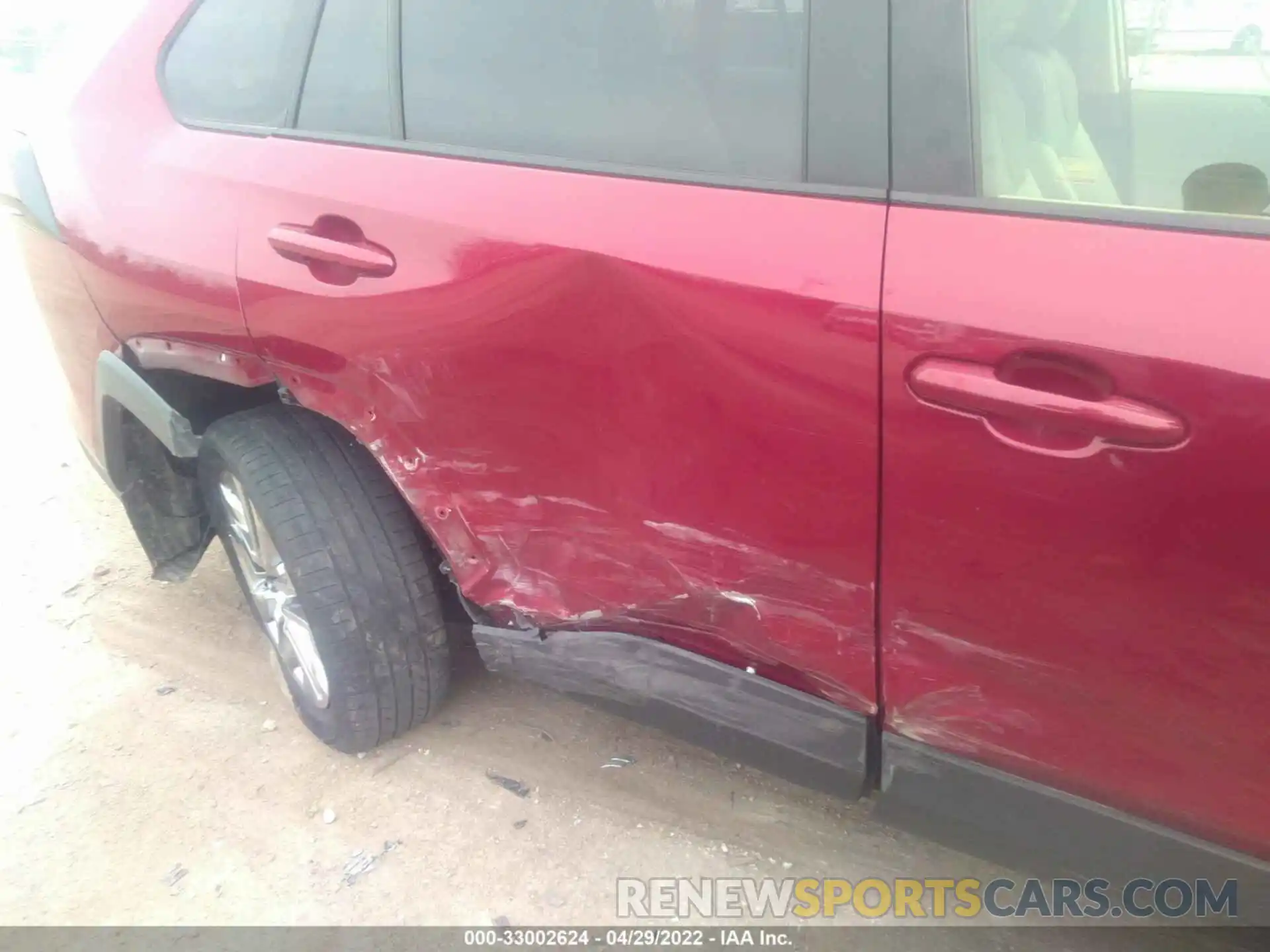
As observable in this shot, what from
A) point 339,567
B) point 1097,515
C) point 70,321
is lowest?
point 339,567

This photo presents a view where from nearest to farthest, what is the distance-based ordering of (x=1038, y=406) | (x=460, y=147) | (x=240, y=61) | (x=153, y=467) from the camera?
1. (x=1038, y=406)
2. (x=460, y=147)
3. (x=240, y=61)
4. (x=153, y=467)

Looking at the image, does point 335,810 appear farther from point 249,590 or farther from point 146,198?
point 146,198

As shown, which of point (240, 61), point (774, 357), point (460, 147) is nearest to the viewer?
point (774, 357)

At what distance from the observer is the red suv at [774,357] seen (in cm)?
115

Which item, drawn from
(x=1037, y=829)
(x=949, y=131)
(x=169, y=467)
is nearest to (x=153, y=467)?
(x=169, y=467)

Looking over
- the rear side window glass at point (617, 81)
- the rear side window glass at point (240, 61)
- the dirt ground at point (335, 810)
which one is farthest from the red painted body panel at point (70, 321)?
the rear side window glass at point (617, 81)

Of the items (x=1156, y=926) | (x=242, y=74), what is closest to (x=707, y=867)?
(x=1156, y=926)

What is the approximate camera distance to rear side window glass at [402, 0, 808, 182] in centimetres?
136

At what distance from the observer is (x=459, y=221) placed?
5.09 ft

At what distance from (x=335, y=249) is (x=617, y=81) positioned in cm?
60

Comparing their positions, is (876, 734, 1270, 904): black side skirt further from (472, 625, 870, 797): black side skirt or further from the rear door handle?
the rear door handle

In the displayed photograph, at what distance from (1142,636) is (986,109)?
744mm

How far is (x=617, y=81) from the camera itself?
1.49 metres

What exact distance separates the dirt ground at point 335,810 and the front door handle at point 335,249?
4.03 feet
